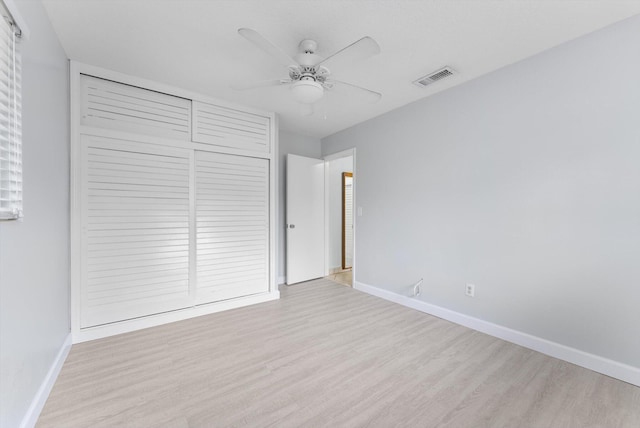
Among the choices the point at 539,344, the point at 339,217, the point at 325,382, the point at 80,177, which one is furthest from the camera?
the point at 339,217

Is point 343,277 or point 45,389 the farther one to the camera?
point 343,277

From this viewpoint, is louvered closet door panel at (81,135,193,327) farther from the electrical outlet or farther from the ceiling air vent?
the electrical outlet

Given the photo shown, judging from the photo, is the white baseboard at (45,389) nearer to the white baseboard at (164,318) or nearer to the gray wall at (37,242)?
the gray wall at (37,242)

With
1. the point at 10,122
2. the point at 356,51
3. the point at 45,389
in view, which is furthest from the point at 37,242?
the point at 356,51

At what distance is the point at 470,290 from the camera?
257 cm

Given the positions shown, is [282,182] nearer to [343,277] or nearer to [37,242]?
[343,277]

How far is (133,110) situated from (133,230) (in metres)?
1.16

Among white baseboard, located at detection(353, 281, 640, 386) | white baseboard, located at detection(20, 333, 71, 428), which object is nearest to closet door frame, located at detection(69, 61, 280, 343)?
white baseboard, located at detection(20, 333, 71, 428)

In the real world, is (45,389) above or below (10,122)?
below

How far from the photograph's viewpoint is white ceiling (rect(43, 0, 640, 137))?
5.45 ft

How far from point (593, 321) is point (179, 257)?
3.58 m

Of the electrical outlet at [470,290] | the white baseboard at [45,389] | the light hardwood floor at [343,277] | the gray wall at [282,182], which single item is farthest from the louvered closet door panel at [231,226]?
the electrical outlet at [470,290]

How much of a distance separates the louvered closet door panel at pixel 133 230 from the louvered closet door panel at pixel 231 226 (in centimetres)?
17

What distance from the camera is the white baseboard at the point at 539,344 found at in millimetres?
1761
